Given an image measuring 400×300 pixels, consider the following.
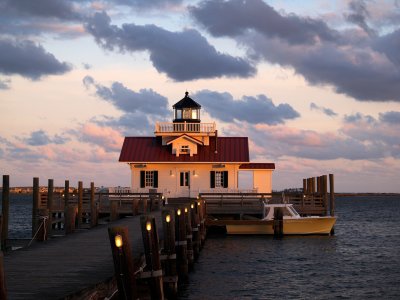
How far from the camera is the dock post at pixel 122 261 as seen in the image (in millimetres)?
12672

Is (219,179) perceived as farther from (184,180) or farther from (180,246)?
(180,246)

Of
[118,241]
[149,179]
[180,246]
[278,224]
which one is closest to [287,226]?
[278,224]

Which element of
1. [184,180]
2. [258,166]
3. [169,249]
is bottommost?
[169,249]

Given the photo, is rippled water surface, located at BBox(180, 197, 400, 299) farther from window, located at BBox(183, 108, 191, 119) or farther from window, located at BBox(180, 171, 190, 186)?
window, located at BBox(183, 108, 191, 119)

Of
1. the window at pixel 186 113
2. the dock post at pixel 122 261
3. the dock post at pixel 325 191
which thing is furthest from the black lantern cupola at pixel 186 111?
the dock post at pixel 122 261

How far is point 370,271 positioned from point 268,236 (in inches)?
453

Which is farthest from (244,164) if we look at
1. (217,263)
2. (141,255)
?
(141,255)

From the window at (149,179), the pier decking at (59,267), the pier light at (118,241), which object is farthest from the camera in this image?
the window at (149,179)

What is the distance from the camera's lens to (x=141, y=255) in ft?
54.1

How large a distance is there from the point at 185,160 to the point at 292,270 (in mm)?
24591

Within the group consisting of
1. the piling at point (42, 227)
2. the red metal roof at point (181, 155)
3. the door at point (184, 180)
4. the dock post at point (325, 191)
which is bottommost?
the piling at point (42, 227)

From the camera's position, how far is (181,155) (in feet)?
173

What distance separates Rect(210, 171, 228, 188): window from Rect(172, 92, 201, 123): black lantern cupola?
18.3 feet

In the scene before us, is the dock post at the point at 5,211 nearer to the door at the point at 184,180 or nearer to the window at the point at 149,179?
the window at the point at 149,179
